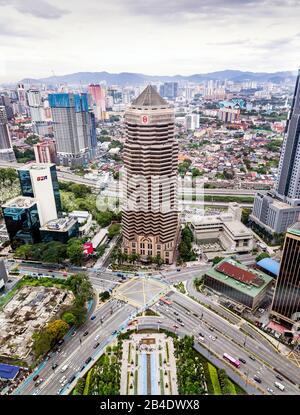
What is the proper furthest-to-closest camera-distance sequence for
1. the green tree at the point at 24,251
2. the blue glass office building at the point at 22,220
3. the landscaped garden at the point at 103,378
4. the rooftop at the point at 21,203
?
the rooftop at the point at 21,203, the blue glass office building at the point at 22,220, the green tree at the point at 24,251, the landscaped garden at the point at 103,378

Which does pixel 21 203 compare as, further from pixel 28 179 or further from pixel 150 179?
pixel 150 179

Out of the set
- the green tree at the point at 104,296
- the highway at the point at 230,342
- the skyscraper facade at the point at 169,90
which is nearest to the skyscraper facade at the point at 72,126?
the green tree at the point at 104,296

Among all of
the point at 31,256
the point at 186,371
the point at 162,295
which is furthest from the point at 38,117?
the point at 186,371

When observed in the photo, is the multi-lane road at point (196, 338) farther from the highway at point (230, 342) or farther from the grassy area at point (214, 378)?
the grassy area at point (214, 378)

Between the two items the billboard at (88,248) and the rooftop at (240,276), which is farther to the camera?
the billboard at (88,248)

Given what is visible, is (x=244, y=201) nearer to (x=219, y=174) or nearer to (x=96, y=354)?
(x=219, y=174)

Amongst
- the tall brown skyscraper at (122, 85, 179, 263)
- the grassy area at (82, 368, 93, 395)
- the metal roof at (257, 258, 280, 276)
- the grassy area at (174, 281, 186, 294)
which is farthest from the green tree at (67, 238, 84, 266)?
the metal roof at (257, 258, 280, 276)

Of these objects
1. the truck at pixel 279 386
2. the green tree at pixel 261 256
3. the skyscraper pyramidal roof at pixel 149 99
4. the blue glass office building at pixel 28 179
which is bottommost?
the truck at pixel 279 386
